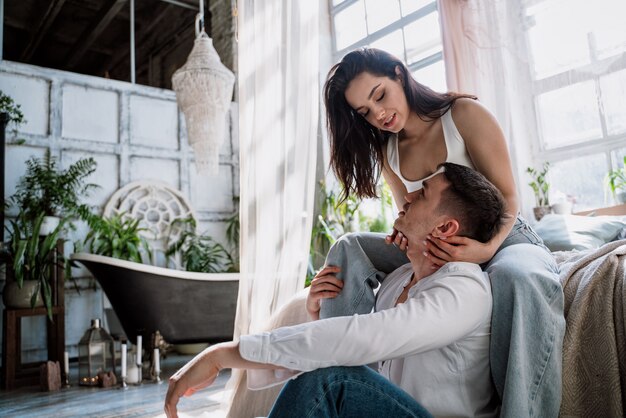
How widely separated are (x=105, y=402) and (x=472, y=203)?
2474 millimetres

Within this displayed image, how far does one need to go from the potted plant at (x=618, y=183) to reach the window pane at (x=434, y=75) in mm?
1863

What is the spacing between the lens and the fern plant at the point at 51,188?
407 centimetres

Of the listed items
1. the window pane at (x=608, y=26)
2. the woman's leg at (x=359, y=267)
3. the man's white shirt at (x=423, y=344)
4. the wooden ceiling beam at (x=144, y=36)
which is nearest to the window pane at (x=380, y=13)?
the window pane at (x=608, y=26)

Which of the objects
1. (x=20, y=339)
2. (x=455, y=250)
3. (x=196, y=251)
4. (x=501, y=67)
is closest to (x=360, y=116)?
(x=455, y=250)

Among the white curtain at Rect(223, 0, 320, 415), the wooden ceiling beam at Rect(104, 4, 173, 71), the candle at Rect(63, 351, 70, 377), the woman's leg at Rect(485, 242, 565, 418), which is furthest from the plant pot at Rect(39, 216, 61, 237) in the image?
the wooden ceiling beam at Rect(104, 4, 173, 71)

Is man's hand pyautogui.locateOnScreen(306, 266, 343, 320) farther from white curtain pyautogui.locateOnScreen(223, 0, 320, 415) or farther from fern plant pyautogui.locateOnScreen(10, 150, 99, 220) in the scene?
fern plant pyautogui.locateOnScreen(10, 150, 99, 220)

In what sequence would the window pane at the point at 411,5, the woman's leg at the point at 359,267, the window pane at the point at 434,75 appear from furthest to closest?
the window pane at the point at 411,5 → the window pane at the point at 434,75 → the woman's leg at the point at 359,267

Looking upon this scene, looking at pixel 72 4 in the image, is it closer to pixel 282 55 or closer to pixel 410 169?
pixel 282 55

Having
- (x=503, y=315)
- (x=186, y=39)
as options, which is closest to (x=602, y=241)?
(x=503, y=315)

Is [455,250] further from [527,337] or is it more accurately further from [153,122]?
[153,122]

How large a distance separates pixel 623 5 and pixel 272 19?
5.91 ft

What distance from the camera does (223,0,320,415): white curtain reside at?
2402mm

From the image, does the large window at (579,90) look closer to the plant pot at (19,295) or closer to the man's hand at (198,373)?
the man's hand at (198,373)

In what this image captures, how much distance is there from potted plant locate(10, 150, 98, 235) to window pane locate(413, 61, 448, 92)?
10.0 feet
